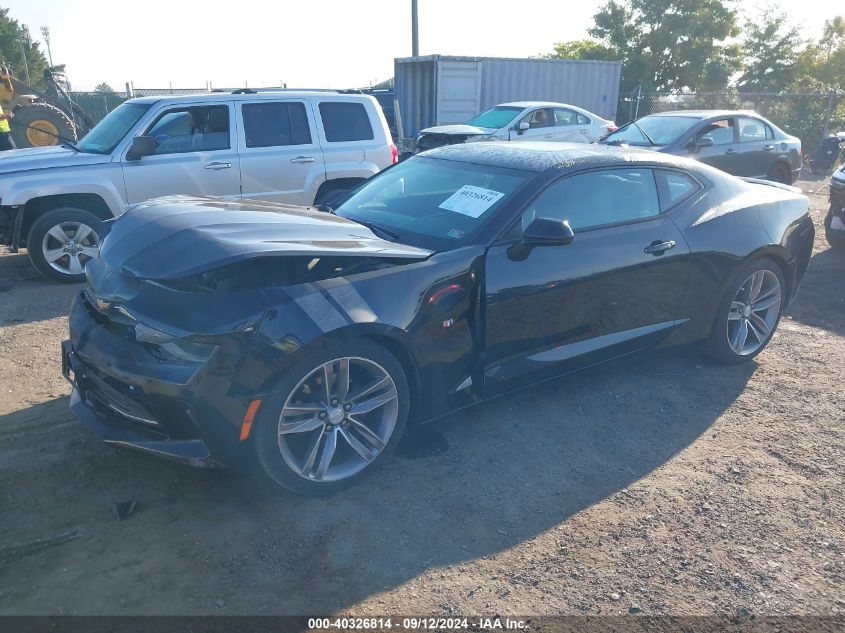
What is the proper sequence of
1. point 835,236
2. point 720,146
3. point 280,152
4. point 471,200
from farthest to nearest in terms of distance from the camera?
point 720,146
point 835,236
point 280,152
point 471,200

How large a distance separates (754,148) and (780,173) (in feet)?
3.06

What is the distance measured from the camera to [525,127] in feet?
45.6

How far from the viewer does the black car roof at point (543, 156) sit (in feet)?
13.6

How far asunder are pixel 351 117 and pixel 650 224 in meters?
4.77

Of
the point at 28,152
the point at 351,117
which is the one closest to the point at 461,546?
the point at 351,117

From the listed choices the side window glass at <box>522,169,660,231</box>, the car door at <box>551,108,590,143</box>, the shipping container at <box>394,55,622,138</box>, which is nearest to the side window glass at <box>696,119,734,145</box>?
the car door at <box>551,108,590,143</box>

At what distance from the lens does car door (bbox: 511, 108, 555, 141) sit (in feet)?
46.1

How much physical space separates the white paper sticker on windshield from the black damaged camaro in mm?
16

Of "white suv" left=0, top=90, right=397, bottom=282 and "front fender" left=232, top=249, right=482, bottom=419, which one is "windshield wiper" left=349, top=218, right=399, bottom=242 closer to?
"front fender" left=232, top=249, right=482, bottom=419

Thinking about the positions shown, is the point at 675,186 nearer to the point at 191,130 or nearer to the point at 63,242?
the point at 191,130

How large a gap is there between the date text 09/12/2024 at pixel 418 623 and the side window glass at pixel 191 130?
593 cm

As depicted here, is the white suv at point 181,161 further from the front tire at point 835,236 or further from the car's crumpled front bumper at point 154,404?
Answer: the front tire at point 835,236

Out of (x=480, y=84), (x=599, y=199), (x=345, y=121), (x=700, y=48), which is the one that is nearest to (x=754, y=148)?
(x=345, y=121)

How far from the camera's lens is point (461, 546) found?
9.94ft
